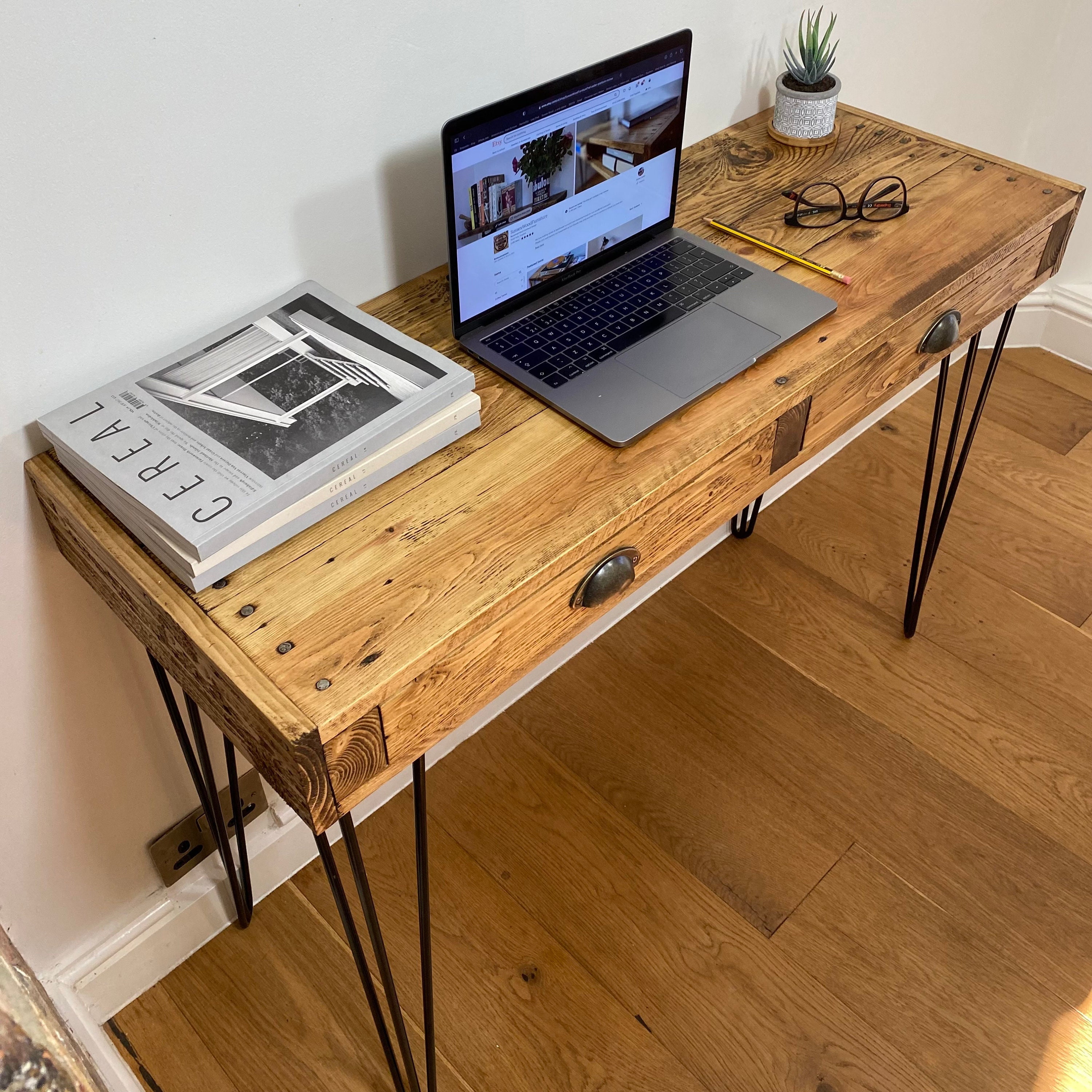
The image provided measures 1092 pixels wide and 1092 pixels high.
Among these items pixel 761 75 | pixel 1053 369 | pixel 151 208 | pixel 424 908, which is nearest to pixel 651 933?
pixel 424 908

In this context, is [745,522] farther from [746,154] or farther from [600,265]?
[600,265]

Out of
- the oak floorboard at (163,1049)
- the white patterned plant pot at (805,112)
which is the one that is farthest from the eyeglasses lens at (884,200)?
the oak floorboard at (163,1049)

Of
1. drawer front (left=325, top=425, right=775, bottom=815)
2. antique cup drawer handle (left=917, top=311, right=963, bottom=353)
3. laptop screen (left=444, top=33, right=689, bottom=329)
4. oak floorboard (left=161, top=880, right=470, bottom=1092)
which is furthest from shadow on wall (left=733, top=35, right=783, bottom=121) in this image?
oak floorboard (left=161, top=880, right=470, bottom=1092)

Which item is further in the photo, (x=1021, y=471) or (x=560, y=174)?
(x=1021, y=471)

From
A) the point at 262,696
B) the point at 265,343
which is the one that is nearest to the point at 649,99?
the point at 265,343

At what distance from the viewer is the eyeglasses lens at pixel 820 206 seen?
121 cm

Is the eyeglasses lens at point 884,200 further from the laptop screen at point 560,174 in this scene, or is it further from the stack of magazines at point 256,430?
the stack of magazines at point 256,430

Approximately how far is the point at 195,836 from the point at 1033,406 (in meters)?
1.83

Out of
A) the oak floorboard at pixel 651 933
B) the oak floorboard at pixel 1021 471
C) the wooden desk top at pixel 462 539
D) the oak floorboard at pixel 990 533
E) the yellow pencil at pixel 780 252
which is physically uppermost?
the yellow pencil at pixel 780 252

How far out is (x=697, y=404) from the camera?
957mm

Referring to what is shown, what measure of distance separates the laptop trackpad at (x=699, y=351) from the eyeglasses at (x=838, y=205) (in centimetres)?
25

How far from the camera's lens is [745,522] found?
1.86 m

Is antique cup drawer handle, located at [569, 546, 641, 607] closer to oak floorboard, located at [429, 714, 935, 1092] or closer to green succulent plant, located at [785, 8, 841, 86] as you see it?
oak floorboard, located at [429, 714, 935, 1092]

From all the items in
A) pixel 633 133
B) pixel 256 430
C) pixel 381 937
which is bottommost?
pixel 381 937
